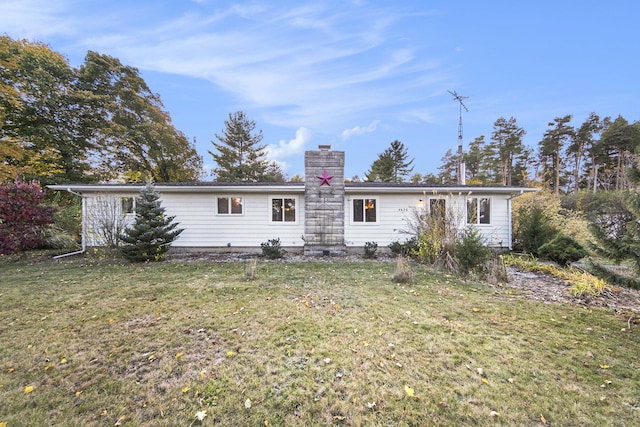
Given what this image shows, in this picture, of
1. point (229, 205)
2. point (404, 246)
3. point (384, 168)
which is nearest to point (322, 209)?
point (404, 246)

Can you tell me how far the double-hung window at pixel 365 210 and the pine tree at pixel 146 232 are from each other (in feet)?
22.7

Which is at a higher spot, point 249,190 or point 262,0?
point 262,0

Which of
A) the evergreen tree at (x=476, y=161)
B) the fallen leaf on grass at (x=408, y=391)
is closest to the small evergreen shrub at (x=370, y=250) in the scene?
the fallen leaf on grass at (x=408, y=391)

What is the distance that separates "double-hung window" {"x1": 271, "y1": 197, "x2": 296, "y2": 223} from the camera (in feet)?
33.9

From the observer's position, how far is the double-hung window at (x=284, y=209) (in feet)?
33.9

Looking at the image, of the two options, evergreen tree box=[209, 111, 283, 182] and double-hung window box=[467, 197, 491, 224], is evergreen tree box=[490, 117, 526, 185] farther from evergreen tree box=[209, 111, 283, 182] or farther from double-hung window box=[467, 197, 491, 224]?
evergreen tree box=[209, 111, 283, 182]

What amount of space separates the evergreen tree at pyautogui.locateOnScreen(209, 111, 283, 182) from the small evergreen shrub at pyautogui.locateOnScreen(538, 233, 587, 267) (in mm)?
21944

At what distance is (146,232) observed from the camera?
25.6 ft

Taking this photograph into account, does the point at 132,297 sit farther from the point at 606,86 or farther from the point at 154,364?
the point at 606,86

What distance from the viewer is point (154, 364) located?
102 inches

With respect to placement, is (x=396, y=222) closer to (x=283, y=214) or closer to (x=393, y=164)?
(x=283, y=214)

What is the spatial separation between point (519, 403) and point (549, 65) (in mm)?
18222

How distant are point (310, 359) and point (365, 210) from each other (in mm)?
8118

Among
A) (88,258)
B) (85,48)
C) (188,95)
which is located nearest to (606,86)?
(188,95)
